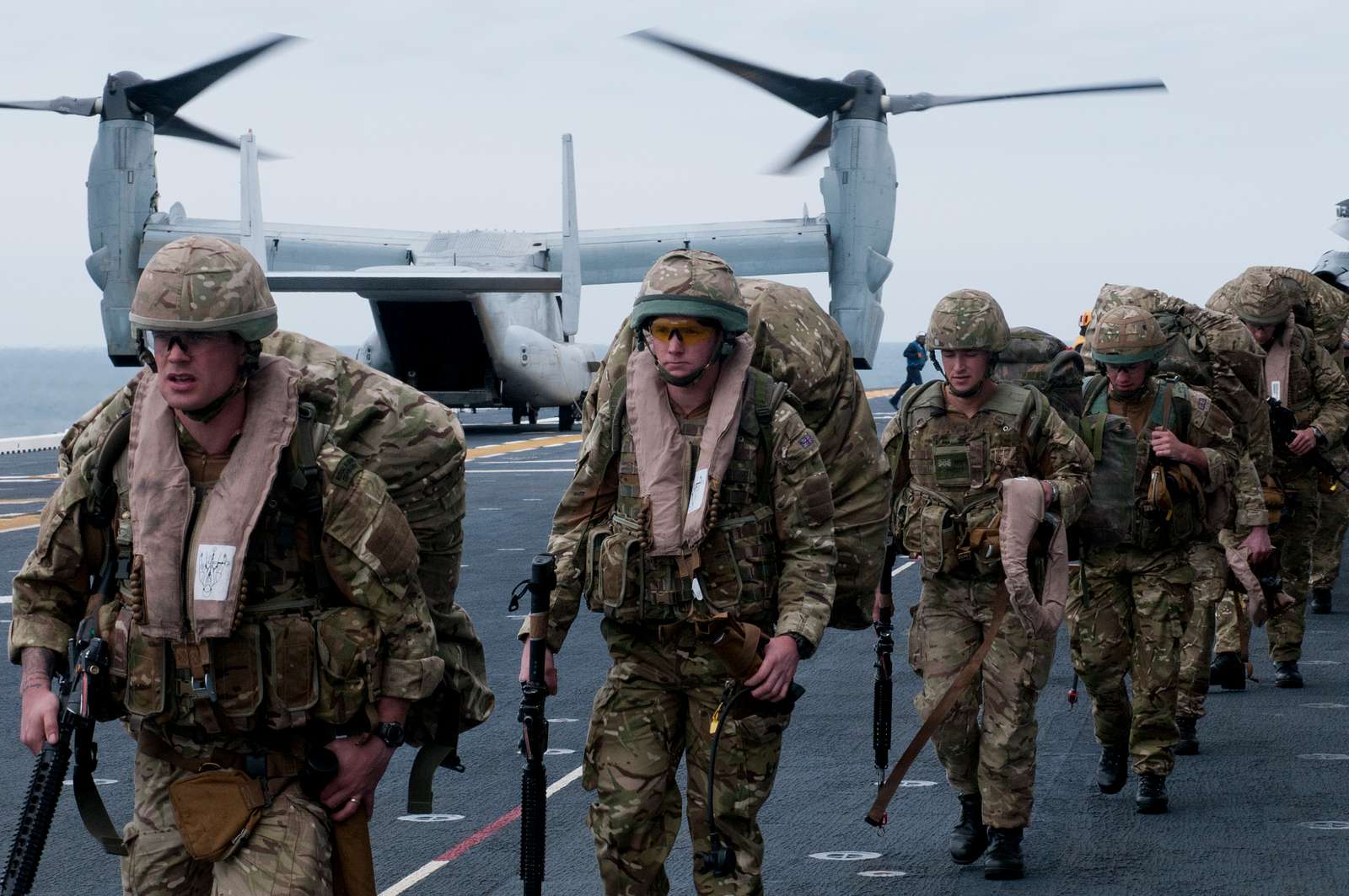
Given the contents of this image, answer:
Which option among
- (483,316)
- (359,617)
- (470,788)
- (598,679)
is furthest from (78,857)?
(483,316)

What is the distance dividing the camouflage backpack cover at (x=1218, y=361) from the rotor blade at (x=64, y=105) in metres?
29.2

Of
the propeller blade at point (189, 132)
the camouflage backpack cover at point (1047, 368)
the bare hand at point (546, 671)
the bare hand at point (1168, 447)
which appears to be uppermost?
the propeller blade at point (189, 132)

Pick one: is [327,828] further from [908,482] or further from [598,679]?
[598,679]

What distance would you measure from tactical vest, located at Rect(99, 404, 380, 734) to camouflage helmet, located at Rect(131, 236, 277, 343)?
9.0 inches

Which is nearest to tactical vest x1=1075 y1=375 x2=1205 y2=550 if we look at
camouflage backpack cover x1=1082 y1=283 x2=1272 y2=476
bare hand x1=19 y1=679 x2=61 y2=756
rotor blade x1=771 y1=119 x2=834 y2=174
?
camouflage backpack cover x1=1082 y1=283 x2=1272 y2=476

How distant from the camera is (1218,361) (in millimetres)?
8219

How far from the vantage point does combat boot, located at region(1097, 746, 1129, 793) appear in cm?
729

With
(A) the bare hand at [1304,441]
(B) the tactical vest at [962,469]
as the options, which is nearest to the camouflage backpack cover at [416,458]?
(B) the tactical vest at [962,469]

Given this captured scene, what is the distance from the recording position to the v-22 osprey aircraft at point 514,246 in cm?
3197

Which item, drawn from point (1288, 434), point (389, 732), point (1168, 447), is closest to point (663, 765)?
point (389, 732)

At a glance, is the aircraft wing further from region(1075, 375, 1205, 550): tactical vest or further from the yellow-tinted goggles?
the yellow-tinted goggles

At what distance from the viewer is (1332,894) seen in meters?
5.92

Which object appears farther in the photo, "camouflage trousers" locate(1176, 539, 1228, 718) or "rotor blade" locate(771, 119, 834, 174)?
"rotor blade" locate(771, 119, 834, 174)

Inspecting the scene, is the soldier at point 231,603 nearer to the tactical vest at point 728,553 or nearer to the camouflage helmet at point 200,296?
the camouflage helmet at point 200,296
